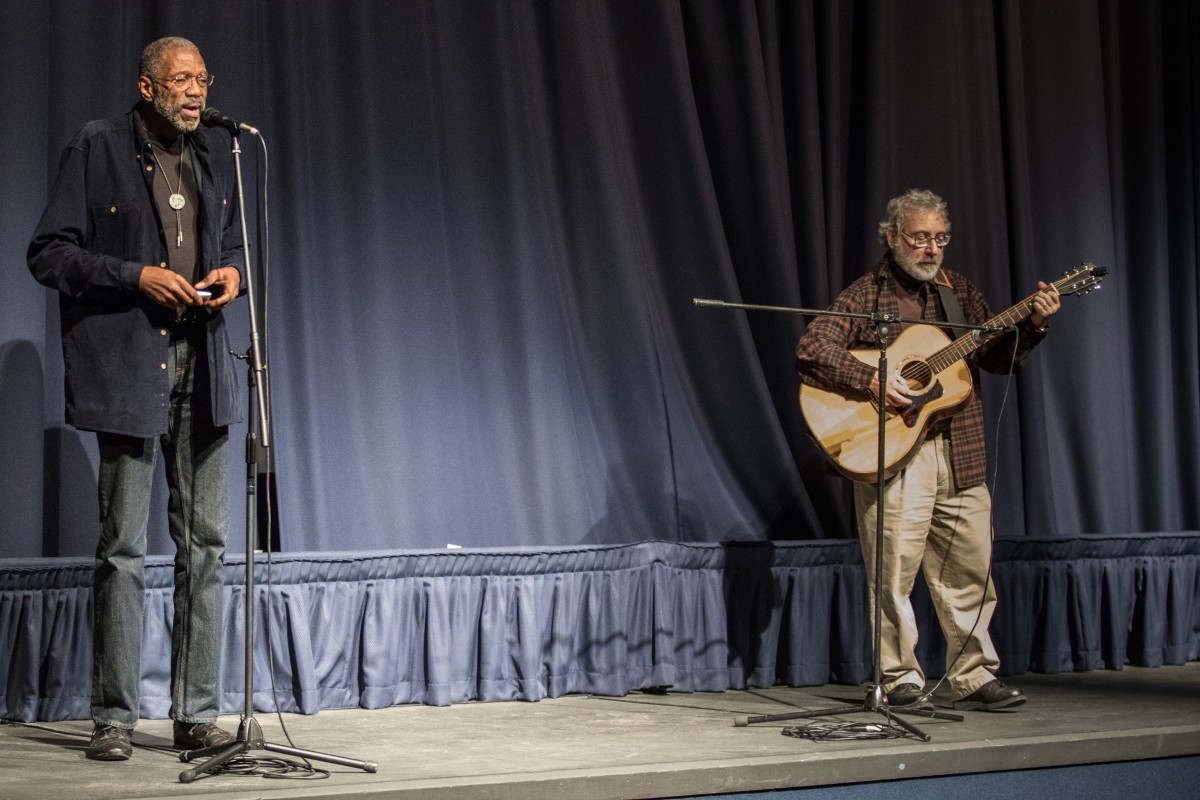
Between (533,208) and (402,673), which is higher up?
(533,208)

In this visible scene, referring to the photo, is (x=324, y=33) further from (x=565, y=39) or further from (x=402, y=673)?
(x=402, y=673)

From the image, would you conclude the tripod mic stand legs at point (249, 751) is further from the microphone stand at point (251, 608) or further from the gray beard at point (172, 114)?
the gray beard at point (172, 114)

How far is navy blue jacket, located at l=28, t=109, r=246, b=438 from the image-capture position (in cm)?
316

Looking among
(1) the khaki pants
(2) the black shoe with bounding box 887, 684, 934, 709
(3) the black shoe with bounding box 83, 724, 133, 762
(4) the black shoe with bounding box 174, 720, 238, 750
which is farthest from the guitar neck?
(3) the black shoe with bounding box 83, 724, 133, 762

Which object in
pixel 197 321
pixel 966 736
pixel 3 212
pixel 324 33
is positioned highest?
pixel 324 33

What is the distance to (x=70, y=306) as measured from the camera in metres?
3.24

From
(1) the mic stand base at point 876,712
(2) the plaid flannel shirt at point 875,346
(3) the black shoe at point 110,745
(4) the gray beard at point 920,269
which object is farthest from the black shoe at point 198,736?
(4) the gray beard at point 920,269

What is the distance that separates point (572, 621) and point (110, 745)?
1746 millimetres

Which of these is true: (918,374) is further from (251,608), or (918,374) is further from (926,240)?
(251,608)

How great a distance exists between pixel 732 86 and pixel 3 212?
283 cm

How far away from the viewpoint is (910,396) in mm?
4043

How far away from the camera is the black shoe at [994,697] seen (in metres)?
4.12

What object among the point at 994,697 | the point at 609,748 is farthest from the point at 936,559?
the point at 609,748

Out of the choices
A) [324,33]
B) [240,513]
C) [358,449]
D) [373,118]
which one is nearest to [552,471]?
[358,449]
